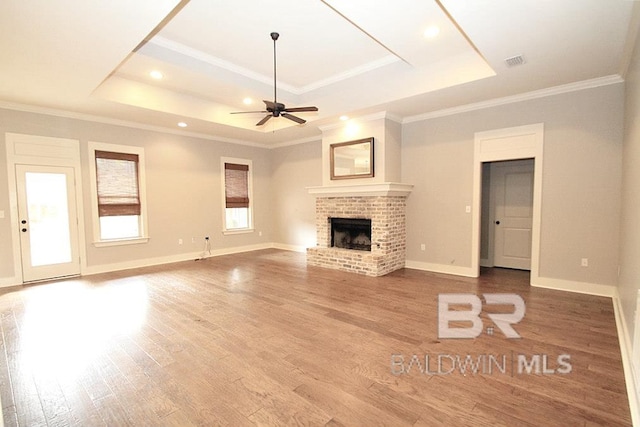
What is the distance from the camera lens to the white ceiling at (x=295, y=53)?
8.73ft

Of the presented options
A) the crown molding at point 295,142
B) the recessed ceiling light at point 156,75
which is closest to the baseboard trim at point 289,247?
the crown molding at point 295,142

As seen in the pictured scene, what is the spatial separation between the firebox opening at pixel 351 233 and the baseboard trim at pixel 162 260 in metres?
2.71

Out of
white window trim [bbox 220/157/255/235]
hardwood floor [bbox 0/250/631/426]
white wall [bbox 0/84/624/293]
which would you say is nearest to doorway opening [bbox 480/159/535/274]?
white wall [bbox 0/84/624/293]

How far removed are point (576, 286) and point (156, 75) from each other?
677cm

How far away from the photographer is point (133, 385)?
218 centimetres

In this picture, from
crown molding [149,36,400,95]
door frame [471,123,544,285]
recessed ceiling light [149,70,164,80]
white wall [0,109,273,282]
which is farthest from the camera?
white wall [0,109,273,282]

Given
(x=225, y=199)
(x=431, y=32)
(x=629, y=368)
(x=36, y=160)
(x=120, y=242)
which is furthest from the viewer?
(x=225, y=199)

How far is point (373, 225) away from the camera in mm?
5523

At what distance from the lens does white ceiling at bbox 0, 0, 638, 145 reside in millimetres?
→ 2660

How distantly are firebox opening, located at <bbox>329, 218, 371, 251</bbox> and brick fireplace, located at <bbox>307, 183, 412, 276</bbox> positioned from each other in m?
0.17

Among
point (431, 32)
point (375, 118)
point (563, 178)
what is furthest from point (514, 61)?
point (375, 118)

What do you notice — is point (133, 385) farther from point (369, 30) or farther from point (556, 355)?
point (369, 30)

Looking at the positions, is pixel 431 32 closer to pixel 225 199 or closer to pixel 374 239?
pixel 374 239

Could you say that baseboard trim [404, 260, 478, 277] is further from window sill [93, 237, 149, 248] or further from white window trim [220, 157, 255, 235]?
window sill [93, 237, 149, 248]
